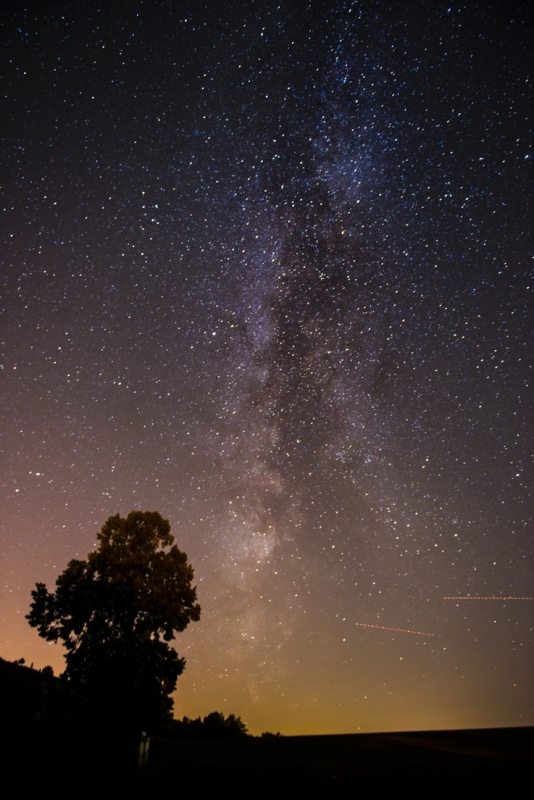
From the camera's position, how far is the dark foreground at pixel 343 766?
38.0 ft

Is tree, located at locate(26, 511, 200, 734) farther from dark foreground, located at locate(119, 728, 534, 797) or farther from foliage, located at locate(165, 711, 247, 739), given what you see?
foliage, located at locate(165, 711, 247, 739)

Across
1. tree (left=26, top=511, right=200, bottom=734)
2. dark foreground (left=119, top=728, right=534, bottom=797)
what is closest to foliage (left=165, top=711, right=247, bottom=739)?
dark foreground (left=119, top=728, right=534, bottom=797)

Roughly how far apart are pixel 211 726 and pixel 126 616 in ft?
124

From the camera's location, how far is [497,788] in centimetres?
1120

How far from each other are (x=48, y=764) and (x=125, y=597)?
711cm

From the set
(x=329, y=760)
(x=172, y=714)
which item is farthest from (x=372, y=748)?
(x=172, y=714)

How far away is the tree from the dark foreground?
2.19 meters

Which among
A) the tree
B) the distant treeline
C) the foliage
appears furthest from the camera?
the foliage

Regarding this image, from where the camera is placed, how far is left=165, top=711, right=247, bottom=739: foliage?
133 ft

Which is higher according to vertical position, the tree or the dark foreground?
the tree

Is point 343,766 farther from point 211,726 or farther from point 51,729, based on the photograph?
point 211,726

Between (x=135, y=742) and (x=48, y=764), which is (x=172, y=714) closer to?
(x=135, y=742)

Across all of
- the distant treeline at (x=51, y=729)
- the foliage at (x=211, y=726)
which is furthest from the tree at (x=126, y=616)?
the foliage at (x=211, y=726)

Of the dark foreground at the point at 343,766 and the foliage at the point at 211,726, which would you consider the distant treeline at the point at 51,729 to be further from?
the foliage at the point at 211,726
